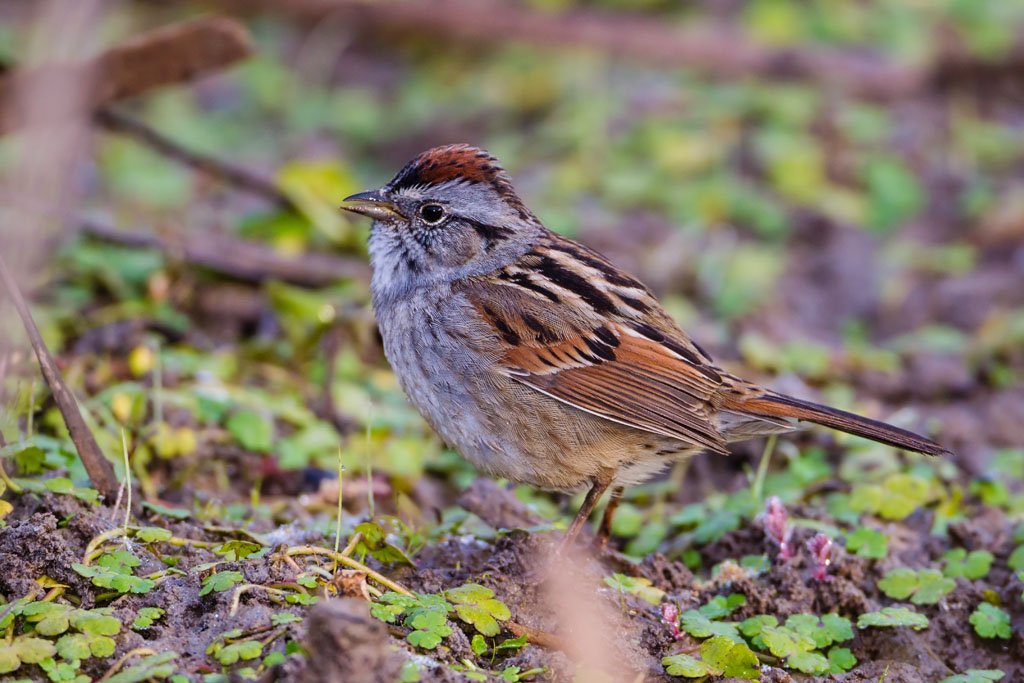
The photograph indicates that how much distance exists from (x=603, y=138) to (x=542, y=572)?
231 inches

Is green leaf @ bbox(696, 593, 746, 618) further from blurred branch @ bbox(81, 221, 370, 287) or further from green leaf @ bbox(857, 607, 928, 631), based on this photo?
blurred branch @ bbox(81, 221, 370, 287)

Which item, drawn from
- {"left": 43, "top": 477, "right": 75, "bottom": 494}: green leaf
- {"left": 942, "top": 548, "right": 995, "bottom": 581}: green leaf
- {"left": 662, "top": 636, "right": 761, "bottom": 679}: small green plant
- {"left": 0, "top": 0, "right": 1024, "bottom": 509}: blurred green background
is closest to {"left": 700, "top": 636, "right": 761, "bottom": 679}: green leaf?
{"left": 662, "top": 636, "right": 761, "bottom": 679}: small green plant

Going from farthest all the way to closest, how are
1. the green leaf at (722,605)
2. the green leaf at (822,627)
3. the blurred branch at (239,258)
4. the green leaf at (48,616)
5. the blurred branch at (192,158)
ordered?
1. the blurred branch at (192,158)
2. the blurred branch at (239,258)
3. the green leaf at (722,605)
4. the green leaf at (822,627)
5. the green leaf at (48,616)

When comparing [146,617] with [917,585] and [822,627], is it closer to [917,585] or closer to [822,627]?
[822,627]

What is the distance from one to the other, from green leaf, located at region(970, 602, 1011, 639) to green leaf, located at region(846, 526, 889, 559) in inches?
16.0

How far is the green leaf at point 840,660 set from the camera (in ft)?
12.6

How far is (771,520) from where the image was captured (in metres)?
4.40

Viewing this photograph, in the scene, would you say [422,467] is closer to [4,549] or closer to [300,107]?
[4,549]

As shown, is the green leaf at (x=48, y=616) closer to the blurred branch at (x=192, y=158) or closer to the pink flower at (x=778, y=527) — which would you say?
the pink flower at (x=778, y=527)

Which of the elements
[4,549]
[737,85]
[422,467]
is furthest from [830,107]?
[4,549]

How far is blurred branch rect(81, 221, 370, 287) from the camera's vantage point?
21.6 ft

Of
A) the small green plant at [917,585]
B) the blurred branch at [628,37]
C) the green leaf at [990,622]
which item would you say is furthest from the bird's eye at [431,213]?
the blurred branch at [628,37]

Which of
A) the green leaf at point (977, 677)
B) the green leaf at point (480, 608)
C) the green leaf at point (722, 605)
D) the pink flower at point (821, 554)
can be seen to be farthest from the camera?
the pink flower at point (821, 554)

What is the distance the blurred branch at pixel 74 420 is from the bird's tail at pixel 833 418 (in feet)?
7.68
